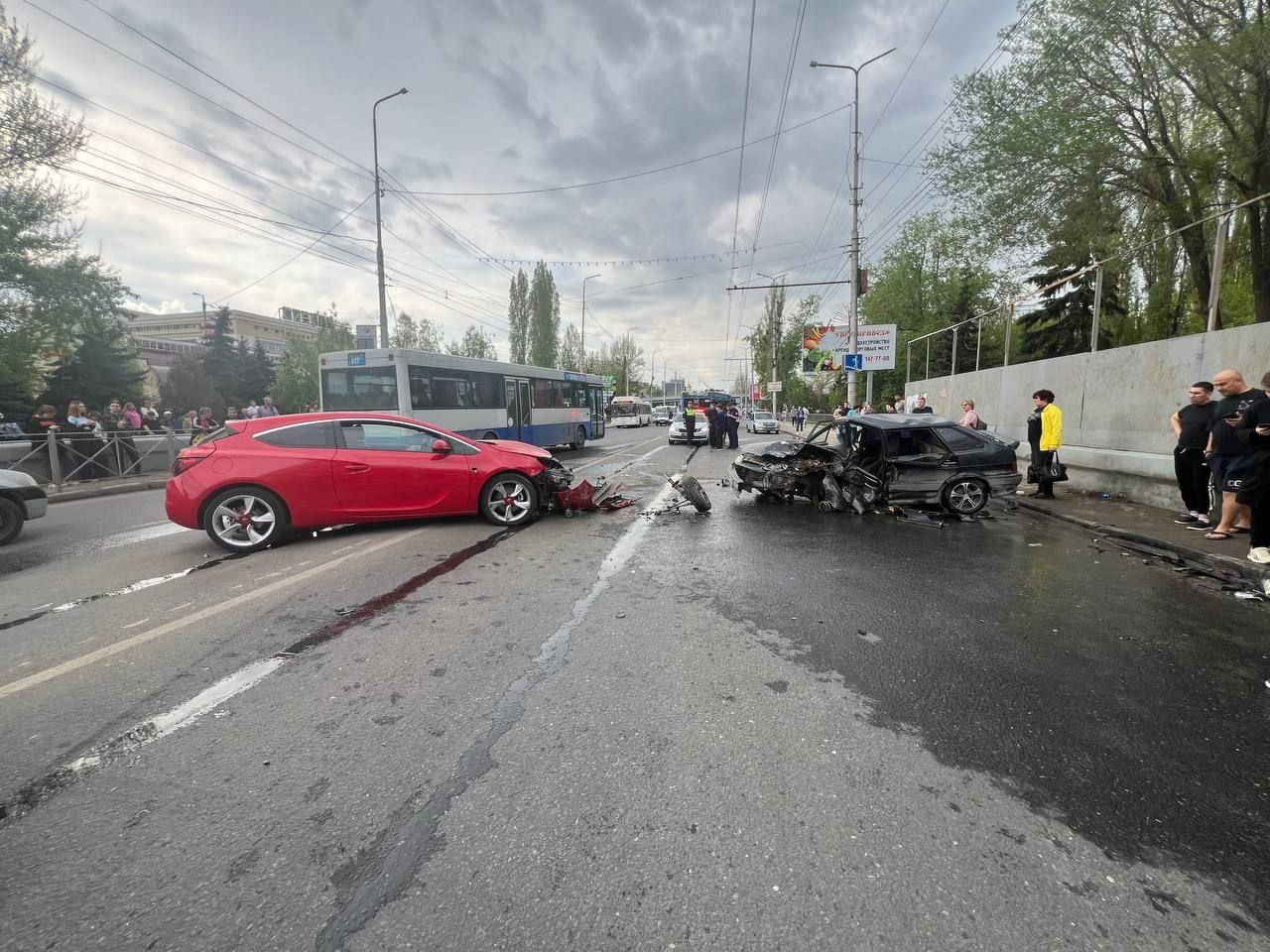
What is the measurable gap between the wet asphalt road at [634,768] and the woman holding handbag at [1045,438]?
16.8ft

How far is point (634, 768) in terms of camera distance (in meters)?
2.40

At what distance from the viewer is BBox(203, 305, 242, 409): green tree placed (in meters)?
44.4

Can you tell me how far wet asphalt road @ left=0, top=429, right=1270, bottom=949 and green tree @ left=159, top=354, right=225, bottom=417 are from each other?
43545 millimetres

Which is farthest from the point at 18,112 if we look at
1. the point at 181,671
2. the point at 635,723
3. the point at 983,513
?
the point at 983,513

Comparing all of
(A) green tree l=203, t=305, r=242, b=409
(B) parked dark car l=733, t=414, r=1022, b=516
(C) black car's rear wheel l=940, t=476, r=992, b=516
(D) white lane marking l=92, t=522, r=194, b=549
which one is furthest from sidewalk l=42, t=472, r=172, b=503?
(A) green tree l=203, t=305, r=242, b=409

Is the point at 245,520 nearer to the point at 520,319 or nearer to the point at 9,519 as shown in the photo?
the point at 9,519

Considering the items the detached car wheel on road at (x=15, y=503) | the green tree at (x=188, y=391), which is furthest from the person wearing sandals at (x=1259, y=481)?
the green tree at (x=188, y=391)

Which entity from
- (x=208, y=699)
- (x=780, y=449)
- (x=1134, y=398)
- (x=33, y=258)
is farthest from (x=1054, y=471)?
(x=33, y=258)

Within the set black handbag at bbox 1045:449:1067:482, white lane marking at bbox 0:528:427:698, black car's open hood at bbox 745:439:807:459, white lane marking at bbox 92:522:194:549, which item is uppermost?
black car's open hood at bbox 745:439:807:459

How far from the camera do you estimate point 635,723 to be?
272 cm

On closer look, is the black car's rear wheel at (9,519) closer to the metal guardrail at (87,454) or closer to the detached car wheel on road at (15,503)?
the detached car wheel on road at (15,503)

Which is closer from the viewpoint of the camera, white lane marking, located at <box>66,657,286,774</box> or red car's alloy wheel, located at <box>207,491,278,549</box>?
white lane marking, located at <box>66,657,286,774</box>

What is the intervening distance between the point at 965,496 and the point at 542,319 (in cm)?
5256

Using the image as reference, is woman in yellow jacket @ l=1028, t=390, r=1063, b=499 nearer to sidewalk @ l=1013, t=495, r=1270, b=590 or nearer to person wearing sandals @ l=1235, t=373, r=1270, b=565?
sidewalk @ l=1013, t=495, r=1270, b=590
